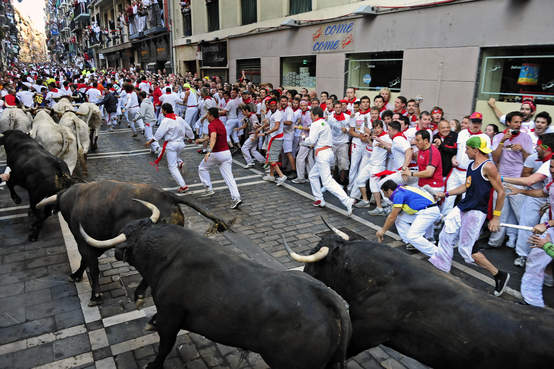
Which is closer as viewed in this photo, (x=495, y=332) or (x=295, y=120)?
(x=495, y=332)

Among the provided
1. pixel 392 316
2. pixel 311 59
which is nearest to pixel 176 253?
pixel 392 316

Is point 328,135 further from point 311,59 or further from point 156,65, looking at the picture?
point 156,65

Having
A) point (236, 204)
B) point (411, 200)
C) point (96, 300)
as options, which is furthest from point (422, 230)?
point (96, 300)

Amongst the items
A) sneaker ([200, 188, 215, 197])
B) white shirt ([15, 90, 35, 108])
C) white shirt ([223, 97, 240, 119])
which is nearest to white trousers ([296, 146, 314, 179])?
sneaker ([200, 188, 215, 197])

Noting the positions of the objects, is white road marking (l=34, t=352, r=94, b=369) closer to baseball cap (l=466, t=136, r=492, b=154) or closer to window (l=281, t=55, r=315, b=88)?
baseball cap (l=466, t=136, r=492, b=154)

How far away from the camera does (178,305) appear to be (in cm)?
317

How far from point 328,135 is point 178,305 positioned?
18.5ft

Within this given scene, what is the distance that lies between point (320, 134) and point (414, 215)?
2.87 m

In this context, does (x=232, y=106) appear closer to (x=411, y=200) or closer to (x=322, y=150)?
(x=322, y=150)

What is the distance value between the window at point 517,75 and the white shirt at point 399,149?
14.5ft

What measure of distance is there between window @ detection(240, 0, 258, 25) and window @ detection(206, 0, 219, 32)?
336 centimetres

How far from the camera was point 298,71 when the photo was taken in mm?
17875

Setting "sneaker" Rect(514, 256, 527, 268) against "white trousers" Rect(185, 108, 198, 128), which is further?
"white trousers" Rect(185, 108, 198, 128)

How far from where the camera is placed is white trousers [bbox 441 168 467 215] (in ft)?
23.0
